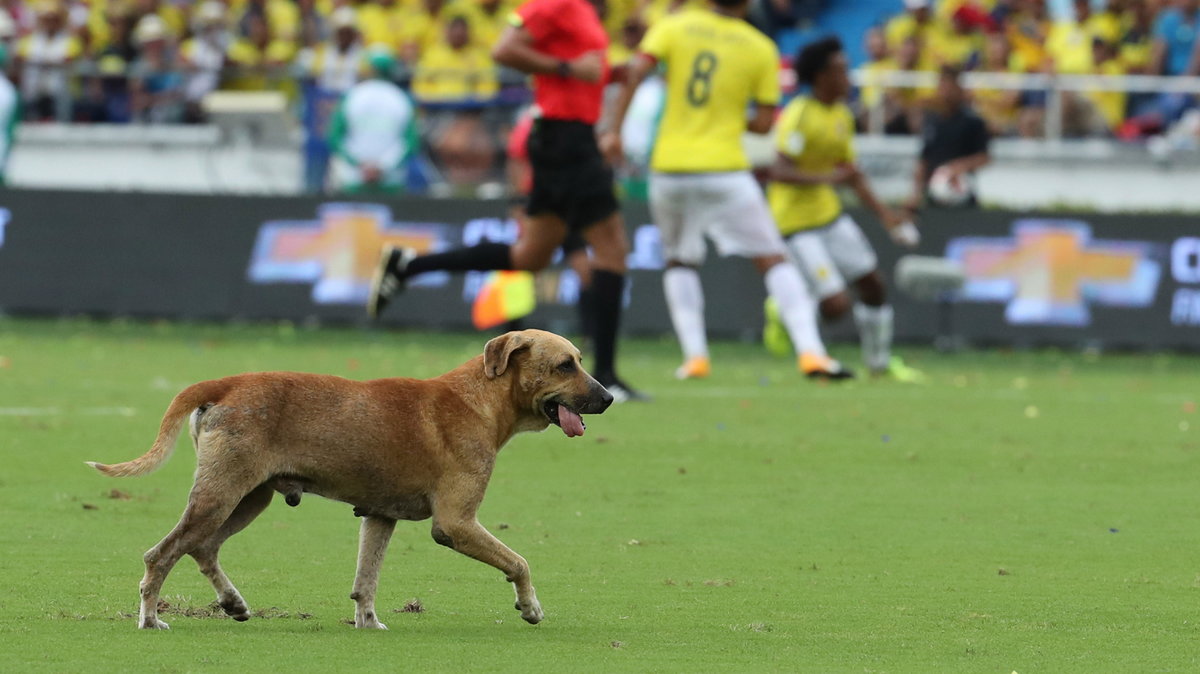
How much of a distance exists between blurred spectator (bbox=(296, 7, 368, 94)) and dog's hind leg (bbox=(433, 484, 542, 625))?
50.0 ft

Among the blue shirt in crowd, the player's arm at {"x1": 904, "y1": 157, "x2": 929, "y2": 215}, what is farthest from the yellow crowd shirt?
the blue shirt in crowd

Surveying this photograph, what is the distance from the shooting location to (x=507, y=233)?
18.8 meters

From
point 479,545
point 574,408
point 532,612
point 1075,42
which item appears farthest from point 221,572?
point 1075,42

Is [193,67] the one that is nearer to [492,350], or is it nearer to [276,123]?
[276,123]

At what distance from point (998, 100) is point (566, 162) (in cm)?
1073

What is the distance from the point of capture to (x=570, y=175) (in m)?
12.2

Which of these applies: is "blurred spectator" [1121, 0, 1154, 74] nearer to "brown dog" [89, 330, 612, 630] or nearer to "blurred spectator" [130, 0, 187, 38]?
"blurred spectator" [130, 0, 187, 38]

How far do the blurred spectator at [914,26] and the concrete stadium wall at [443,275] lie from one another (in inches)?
185

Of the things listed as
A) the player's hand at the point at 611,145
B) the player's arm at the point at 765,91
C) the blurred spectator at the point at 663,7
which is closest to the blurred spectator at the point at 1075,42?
the blurred spectator at the point at 663,7

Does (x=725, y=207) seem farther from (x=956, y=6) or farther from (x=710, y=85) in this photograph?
(x=956, y=6)

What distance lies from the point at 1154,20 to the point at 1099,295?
5337 millimetres

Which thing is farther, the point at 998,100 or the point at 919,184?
the point at 998,100

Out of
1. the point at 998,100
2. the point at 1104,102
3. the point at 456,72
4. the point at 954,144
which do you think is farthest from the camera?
the point at 998,100

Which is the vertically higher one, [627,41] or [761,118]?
[761,118]
